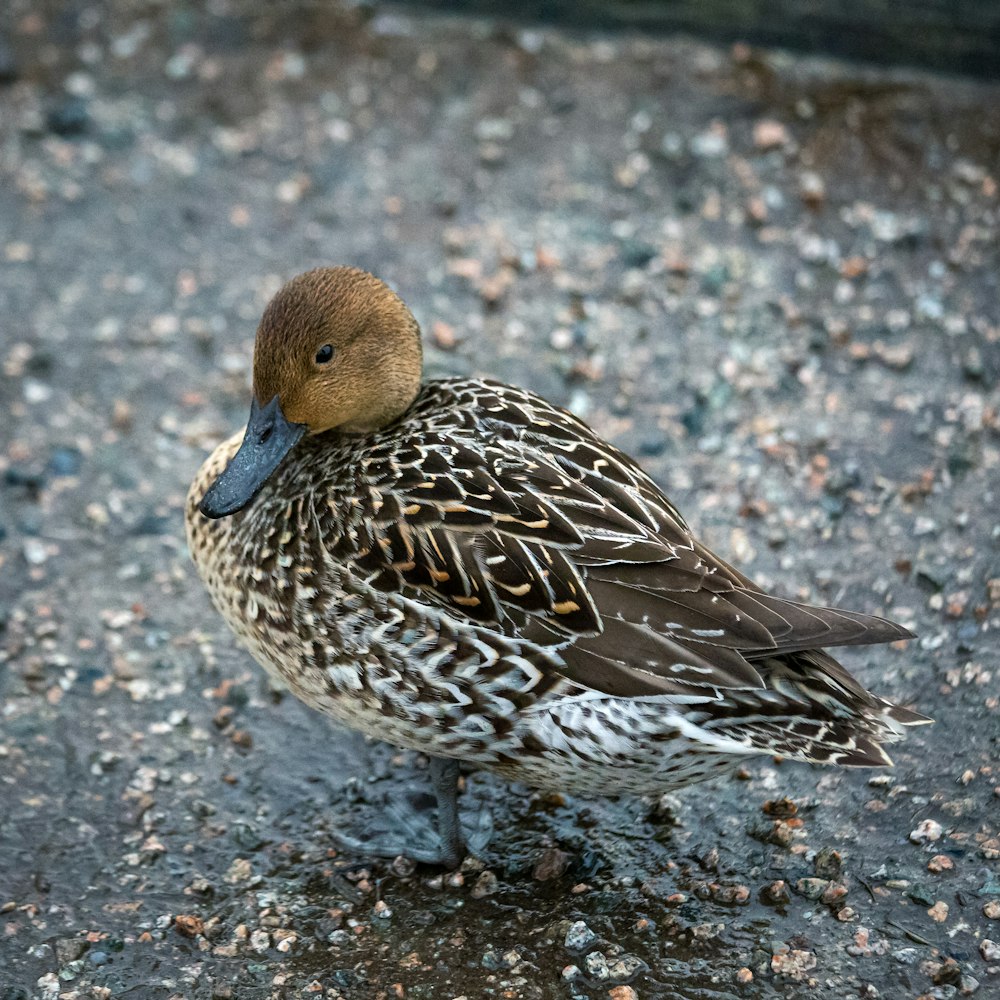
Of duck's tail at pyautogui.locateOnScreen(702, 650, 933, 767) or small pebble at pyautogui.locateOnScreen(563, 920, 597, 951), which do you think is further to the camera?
small pebble at pyautogui.locateOnScreen(563, 920, 597, 951)

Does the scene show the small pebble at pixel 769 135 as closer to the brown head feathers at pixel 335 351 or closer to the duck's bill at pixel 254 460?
the brown head feathers at pixel 335 351

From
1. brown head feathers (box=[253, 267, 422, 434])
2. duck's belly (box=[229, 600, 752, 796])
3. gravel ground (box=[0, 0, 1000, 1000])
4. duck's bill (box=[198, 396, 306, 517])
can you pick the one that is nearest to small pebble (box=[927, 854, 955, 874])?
gravel ground (box=[0, 0, 1000, 1000])

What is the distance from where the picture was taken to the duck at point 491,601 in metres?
3.25

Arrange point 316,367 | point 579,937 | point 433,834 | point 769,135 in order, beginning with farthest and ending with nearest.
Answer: point 769,135 → point 433,834 → point 316,367 → point 579,937

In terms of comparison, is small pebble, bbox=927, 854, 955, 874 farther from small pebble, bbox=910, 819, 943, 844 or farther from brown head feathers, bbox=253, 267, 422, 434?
brown head feathers, bbox=253, 267, 422, 434

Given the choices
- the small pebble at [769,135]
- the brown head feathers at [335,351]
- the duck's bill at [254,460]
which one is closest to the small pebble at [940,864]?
the brown head feathers at [335,351]

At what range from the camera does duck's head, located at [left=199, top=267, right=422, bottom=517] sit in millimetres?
3641

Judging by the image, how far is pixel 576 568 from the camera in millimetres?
3359

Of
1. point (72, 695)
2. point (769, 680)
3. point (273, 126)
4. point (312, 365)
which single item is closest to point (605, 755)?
point (769, 680)

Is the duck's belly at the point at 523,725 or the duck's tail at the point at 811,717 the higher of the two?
the duck's tail at the point at 811,717

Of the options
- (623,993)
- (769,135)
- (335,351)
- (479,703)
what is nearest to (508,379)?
(335,351)

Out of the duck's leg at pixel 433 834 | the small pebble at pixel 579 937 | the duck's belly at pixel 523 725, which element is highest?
the duck's belly at pixel 523 725

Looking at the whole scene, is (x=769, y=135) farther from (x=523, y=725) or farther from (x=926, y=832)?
(x=523, y=725)

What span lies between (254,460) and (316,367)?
0.30m
